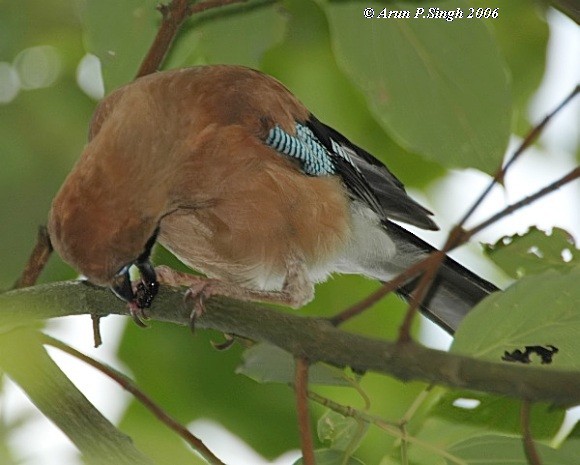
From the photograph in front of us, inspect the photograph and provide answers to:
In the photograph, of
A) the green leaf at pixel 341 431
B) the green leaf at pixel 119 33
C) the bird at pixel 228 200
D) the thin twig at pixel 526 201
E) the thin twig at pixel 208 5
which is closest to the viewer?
the thin twig at pixel 526 201

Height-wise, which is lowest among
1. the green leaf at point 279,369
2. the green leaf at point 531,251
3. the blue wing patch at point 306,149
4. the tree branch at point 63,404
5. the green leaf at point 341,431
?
the tree branch at point 63,404

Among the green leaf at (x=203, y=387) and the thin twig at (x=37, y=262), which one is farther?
the green leaf at (x=203, y=387)

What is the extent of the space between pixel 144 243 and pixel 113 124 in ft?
1.84

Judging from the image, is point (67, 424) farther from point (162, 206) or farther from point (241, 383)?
point (241, 383)

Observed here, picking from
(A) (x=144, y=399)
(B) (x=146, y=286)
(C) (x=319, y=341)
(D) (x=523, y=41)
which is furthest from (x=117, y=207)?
(D) (x=523, y=41)

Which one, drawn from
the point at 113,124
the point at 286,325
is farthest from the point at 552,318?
the point at 113,124

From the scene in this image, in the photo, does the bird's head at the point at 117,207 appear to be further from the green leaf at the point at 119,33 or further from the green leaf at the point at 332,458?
the green leaf at the point at 332,458

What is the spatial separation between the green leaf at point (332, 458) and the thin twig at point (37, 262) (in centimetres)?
112

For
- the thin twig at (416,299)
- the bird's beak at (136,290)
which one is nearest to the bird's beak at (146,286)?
the bird's beak at (136,290)

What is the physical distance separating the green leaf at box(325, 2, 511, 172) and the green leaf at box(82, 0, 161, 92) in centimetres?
70

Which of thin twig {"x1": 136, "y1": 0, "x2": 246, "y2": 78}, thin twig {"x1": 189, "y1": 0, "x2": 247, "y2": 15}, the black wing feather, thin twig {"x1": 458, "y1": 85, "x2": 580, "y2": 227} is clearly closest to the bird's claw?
thin twig {"x1": 136, "y1": 0, "x2": 246, "y2": 78}

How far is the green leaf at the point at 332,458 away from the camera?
273 cm

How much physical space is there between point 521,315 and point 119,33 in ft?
5.71

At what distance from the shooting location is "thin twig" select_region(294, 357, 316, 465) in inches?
92.7
